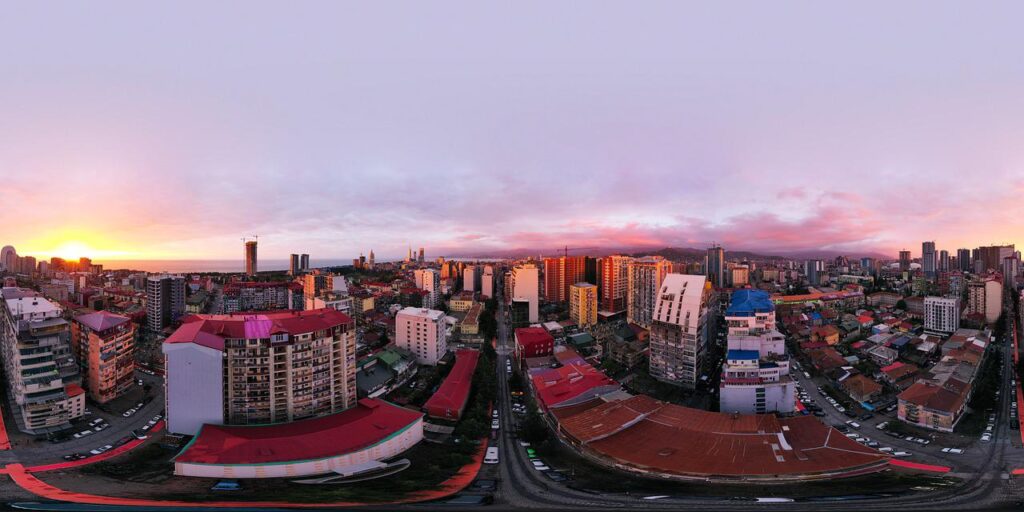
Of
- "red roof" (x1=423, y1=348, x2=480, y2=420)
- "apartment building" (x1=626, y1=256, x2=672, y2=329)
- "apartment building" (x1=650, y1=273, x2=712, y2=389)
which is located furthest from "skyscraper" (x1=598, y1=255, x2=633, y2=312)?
"red roof" (x1=423, y1=348, x2=480, y2=420)

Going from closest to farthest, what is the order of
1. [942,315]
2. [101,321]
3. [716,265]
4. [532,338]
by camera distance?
[101,321] → [532,338] → [942,315] → [716,265]

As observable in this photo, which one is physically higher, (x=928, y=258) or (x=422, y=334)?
(x=928, y=258)

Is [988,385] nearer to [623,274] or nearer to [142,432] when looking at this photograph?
[623,274]

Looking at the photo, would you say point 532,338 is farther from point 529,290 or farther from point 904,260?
point 904,260

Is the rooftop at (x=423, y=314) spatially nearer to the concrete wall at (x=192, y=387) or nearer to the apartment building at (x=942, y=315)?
the concrete wall at (x=192, y=387)

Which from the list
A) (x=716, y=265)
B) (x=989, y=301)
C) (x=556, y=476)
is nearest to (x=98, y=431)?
(x=556, y=476)

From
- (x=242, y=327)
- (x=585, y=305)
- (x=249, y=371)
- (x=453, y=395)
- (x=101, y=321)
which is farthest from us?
(x=585, y=305)

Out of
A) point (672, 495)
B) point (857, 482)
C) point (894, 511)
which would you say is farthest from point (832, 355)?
point (672, 495)
